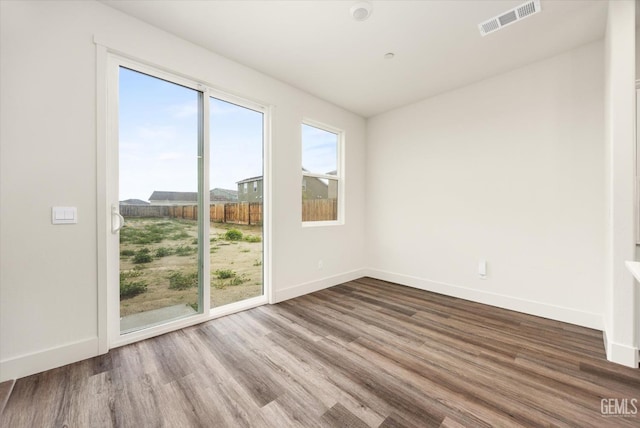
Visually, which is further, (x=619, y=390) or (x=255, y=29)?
(x=255, y=29)

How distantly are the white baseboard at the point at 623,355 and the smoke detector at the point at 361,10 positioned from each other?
3.24 metres

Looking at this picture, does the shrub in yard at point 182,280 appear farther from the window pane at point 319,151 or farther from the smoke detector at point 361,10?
the smoke detector at point 361,10

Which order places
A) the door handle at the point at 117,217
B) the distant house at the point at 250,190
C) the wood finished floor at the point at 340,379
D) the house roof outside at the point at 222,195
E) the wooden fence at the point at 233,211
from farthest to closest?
the distant house at the point at 250,190 < the house roof outside at the point at 222,195 < the wooden fence at the point at 233,211 < the door handle at the point at 117,217 < the wood finished floor at the point at 340,379

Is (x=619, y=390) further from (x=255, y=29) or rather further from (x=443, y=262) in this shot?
(x=255, y=29)

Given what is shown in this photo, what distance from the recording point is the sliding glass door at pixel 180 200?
2328mm

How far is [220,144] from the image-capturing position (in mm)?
2953

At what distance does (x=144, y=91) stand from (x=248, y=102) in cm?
105

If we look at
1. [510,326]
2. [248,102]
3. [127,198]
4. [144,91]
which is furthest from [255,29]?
[510,326]

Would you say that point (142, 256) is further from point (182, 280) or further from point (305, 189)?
point (305, 189)

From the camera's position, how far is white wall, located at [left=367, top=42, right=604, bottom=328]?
2.64 m

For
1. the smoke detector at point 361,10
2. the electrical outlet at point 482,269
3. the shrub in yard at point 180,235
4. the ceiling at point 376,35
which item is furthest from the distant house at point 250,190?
the electrical outlet at point 482,269

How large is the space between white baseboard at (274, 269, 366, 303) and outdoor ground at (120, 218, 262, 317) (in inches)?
11.6

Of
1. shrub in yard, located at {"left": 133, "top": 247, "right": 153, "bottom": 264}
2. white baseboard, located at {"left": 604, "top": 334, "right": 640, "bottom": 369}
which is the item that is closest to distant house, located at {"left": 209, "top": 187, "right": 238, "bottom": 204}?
shrub in yard, located at {"left": 133, "top": 247, "right": 153, "bottom": 264}

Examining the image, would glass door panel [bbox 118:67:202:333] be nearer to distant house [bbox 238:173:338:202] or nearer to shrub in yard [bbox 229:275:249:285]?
shrub in yard [bbox 229:275:249:285]
